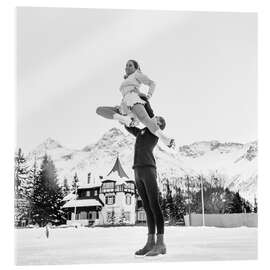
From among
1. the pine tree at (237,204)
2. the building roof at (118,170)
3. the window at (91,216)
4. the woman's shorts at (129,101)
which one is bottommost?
the window at (91,216)

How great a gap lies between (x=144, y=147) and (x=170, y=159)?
265mm

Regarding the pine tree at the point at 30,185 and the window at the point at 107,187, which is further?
the window at the point at 107,187

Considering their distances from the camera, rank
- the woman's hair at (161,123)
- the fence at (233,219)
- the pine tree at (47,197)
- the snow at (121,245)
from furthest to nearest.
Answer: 1. the fence at (233,219)
2. the woman's hair at (161,123)
3. the pine tree at (47,197)
4. the snow at (121,245)

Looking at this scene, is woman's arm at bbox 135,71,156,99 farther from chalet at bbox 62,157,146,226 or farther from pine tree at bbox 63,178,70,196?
pine tree at bbox 63,178,70,196

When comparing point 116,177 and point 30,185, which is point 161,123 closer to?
point 116,177

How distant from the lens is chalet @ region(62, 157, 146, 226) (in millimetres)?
5012

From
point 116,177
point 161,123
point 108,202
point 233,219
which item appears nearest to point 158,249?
point 108,202

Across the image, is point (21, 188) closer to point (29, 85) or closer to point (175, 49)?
point (29, 85)

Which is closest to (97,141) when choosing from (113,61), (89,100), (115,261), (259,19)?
(89,100)

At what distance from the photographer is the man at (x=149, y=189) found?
4.91m

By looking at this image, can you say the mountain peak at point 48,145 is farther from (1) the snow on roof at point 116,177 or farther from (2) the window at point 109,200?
(2) the window at point 109,200

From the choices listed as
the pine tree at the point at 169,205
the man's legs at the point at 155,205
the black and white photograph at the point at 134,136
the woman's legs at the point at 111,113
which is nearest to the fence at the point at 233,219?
the black and white photograph at the point at 134,136

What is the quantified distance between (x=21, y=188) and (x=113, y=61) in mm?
1336

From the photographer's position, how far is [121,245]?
497 cm
